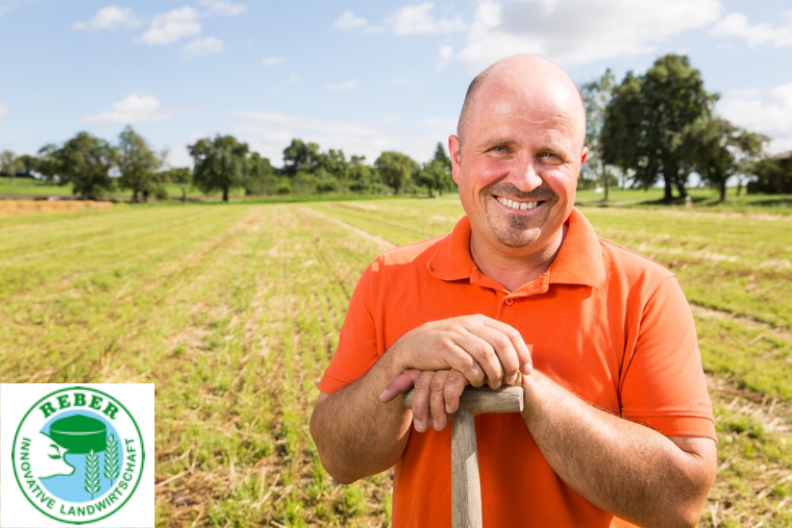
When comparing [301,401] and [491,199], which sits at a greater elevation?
[491,199]

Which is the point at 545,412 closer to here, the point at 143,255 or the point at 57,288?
the point at 57,288

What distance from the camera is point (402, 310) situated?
196cm

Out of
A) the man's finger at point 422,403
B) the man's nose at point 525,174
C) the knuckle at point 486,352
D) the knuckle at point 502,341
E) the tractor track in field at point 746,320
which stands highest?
the man's nose at point 525,174

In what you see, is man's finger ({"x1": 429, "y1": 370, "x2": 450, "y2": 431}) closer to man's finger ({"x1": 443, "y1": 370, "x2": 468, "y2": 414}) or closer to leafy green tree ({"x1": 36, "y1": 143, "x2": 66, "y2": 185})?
man's finger ({"x1": 443, "y1": 370, "x2": 468, "y2": 414})

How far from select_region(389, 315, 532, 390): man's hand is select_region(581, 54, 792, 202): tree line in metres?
46.6

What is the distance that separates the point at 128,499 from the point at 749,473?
4819 mm

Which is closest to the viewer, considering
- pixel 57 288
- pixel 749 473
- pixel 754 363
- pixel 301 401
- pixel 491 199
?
pixel 491 199

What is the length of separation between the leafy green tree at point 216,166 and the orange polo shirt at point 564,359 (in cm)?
9855

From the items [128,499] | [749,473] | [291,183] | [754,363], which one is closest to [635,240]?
[754,363]

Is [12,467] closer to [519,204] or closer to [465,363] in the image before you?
[465,363]

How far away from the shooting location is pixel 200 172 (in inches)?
3792

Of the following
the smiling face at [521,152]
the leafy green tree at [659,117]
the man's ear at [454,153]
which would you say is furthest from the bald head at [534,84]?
the leafy green tree at [659,117]

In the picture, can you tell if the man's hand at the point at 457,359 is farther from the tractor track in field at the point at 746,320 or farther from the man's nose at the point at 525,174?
the tractor track in field at the point at 746,320

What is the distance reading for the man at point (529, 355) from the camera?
5.08ft
